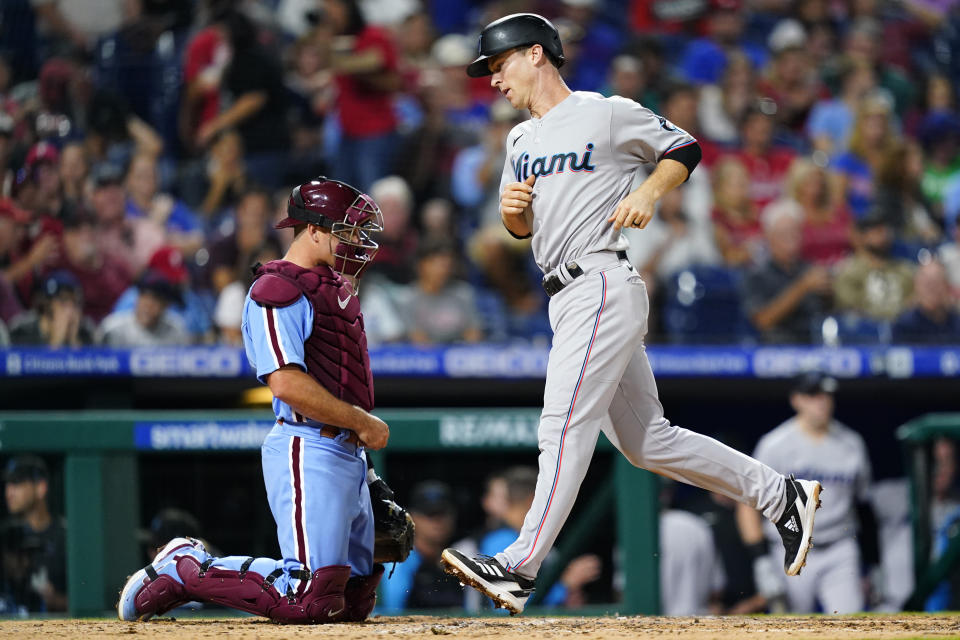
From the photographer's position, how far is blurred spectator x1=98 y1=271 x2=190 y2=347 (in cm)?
702

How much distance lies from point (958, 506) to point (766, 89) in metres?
3.91

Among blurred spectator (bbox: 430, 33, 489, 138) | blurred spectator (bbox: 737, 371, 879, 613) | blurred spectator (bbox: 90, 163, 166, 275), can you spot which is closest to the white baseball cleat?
blurred spectator (bbox: 737, 371, 879, 613)

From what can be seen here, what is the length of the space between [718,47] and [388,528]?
642 cm

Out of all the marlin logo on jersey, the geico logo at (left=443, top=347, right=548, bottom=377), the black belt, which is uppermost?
the marlin logo on jersey

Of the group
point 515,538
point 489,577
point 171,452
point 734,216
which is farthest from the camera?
point 734,216

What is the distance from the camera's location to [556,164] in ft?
11.4

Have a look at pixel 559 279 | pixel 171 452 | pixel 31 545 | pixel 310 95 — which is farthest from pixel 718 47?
pixel 31 545

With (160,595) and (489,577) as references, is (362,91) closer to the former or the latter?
(160,595)

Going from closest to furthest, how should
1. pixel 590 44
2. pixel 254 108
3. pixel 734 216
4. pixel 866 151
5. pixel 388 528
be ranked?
pixel 388 528, pixel 734 216, pixel 254 108, pixel 866 151, pixel 590 44

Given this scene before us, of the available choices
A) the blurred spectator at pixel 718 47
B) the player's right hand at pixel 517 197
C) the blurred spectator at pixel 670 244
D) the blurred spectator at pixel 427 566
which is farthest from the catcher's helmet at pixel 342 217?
the blurred spectator at pixel 718 47

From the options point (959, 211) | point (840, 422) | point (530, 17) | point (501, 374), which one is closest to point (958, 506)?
point (840, 422)

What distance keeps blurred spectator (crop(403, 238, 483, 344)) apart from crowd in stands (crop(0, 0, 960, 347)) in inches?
0.6

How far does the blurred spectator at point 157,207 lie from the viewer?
7559mm

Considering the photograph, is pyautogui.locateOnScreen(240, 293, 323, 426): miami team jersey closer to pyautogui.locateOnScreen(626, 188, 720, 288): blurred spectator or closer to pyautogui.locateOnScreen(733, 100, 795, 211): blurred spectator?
pyautogui.locateOnScreen(626, 188, 720, 288): blurred spectator
